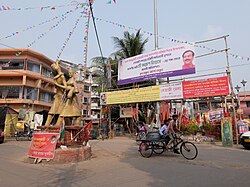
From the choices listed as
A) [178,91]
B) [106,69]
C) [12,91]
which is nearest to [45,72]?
[12,91]

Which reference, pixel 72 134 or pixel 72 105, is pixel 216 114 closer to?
pixel 72 105

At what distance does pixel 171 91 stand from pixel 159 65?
102 inches

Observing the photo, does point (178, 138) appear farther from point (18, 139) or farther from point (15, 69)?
point (15, 69)

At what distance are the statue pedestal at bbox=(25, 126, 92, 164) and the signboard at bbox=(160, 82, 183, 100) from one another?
8400mm

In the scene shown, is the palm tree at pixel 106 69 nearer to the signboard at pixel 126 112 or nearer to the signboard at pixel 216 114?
the signboard at pixel 126 112

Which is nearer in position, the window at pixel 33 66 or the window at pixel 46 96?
the window at pixel 33 66

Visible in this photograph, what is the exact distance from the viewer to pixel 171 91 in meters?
15.2

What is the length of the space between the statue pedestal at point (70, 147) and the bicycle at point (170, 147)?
2.47 metres

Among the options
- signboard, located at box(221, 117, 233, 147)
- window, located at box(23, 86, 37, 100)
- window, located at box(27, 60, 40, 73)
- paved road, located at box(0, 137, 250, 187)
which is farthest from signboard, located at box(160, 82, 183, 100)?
window, located at box(27, 60, 40, 73)

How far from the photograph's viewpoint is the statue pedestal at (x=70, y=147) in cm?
737

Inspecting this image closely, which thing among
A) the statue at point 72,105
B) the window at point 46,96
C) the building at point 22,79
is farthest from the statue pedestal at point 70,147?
the window at point 46,96

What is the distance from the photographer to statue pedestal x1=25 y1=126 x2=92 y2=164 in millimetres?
7366

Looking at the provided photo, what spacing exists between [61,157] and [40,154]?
2.62ft

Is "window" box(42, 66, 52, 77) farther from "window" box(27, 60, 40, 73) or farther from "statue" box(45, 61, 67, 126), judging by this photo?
"statue" box(45, 61, 67, 126)
